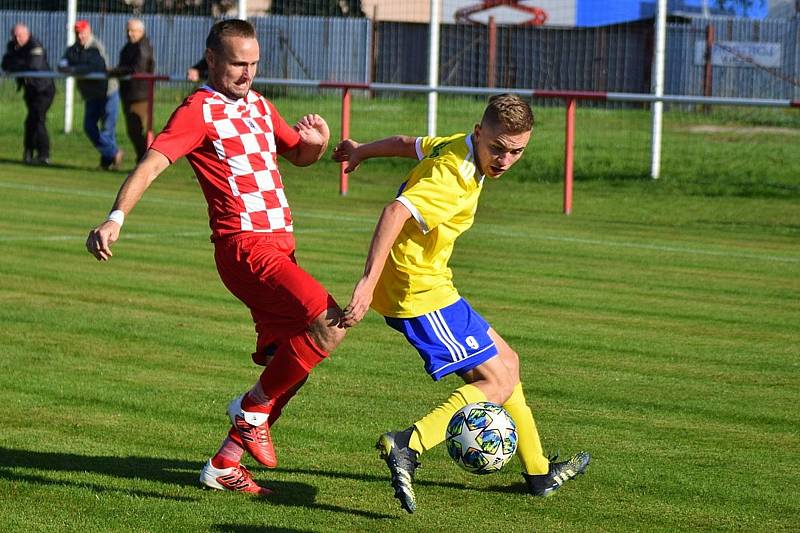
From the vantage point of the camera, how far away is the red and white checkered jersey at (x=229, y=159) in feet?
19.7

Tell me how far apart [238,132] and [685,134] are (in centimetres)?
1756

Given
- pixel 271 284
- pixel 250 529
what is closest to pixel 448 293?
pixel 271 284

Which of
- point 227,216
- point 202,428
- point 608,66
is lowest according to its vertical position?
point 202,428

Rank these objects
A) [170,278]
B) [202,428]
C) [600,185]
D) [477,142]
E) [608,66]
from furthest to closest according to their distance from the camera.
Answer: [608,66] < [600,185] < [170,278] < [202,428] < [477,142]

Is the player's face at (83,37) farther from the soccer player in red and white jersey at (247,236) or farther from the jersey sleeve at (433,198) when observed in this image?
the jersey sleeve at (433,198)

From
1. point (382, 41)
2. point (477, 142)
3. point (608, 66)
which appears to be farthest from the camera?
point (382, 41)

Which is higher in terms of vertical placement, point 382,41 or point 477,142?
point 382,41

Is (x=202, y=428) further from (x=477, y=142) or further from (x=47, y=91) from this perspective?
(x=47, y=91)

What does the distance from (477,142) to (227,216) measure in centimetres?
113

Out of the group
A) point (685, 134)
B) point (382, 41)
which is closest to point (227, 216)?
point (685, 134)

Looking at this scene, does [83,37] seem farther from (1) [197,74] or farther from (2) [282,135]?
(2) [282,135]

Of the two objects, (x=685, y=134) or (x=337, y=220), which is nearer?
(x=337, y=220)

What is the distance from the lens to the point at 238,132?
6.15 m

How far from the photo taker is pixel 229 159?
20.0 ft
